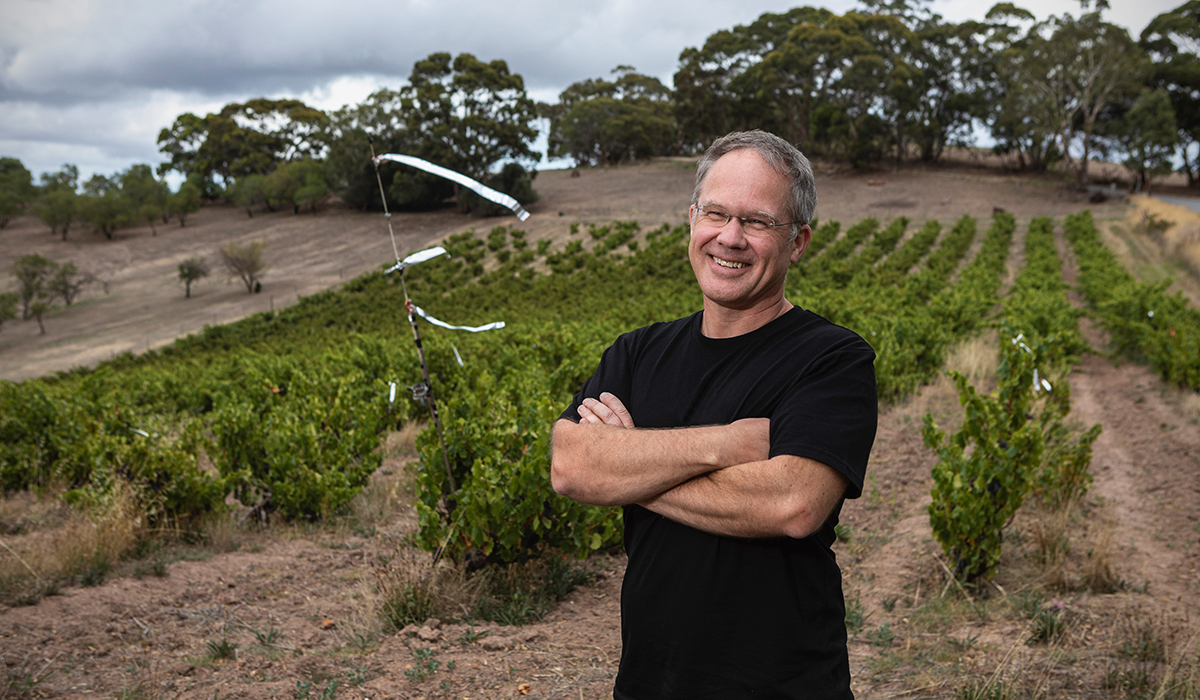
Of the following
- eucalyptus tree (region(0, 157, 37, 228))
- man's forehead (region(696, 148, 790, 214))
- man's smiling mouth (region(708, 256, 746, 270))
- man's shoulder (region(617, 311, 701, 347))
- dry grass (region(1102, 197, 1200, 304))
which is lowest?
dry grass (region(1102, 197, 1200, 304))

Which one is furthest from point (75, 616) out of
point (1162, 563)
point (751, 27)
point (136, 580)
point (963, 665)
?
point (751, 27)

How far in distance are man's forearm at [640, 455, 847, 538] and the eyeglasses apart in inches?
26.8

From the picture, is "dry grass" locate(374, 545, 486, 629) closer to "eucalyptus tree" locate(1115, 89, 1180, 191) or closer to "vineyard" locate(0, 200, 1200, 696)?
"vineyard" locate(0, 200, 1200, 696)

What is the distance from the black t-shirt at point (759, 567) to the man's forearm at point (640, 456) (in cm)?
8

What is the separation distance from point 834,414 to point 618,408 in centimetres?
68

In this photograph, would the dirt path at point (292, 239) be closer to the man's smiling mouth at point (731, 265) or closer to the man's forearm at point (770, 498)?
the man's smiling mouth at point (731, 265)

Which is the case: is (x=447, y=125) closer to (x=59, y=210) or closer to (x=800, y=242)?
(x=59, y=210)

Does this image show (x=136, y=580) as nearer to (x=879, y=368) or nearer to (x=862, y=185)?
(x=879, y=368)

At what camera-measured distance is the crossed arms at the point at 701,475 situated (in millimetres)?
1803

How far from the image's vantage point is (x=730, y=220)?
2.12 m

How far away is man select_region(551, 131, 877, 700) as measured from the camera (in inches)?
72.0

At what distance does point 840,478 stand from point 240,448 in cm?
662

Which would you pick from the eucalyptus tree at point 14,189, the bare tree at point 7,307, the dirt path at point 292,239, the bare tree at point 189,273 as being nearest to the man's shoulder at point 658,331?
the dirt path at point 292,239

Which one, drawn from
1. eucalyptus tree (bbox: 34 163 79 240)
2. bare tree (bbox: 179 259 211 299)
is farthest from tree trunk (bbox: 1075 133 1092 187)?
eucalyptus tree (bbox: 34 163 79 240)
